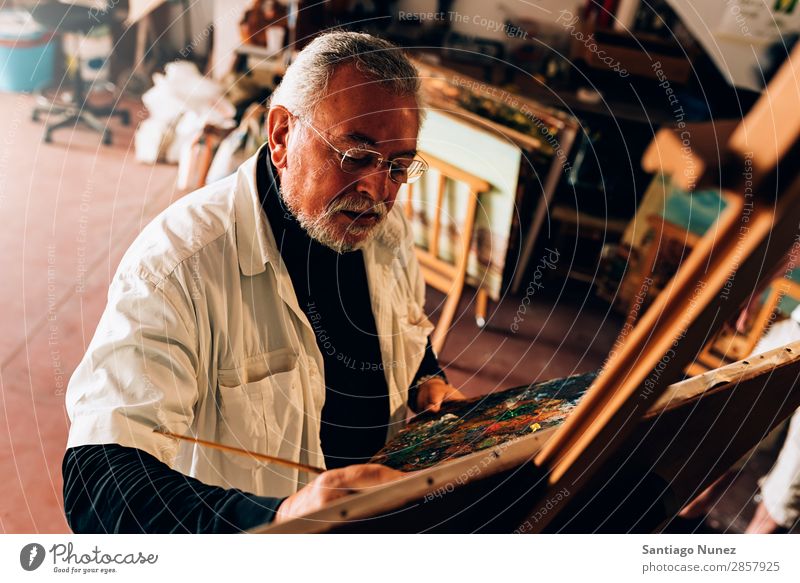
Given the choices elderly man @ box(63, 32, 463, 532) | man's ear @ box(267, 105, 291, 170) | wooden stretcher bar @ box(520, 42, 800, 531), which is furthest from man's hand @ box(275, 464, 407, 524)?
man's ear @ box(267, 105, 291, 170)

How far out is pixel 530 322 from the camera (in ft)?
5.91

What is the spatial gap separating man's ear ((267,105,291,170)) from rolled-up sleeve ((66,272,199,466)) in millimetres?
212

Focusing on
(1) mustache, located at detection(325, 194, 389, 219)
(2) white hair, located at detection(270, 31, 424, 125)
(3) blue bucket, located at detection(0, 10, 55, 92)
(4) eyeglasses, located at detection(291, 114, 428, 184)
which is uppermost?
(2) white hair, located at detection(270, 31, 424, 125)

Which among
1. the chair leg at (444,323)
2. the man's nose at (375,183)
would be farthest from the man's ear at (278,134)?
the chair leg at (444,323)

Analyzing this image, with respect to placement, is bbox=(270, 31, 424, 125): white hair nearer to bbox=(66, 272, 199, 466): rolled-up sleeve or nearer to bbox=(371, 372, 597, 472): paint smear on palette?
bbox=(66, 272, 199, 466): rolled-up sleeve

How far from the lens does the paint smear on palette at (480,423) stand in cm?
71

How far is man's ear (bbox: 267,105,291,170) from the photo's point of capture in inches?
30.3

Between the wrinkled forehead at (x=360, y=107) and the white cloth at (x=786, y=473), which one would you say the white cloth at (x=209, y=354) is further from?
the white cloth at (x=786, y=473)

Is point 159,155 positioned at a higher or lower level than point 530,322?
higher

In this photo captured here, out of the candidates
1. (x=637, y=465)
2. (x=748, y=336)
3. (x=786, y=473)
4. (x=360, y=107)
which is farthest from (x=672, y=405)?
(x=748, y=336)

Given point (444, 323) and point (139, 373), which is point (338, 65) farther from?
point (444, 323)
